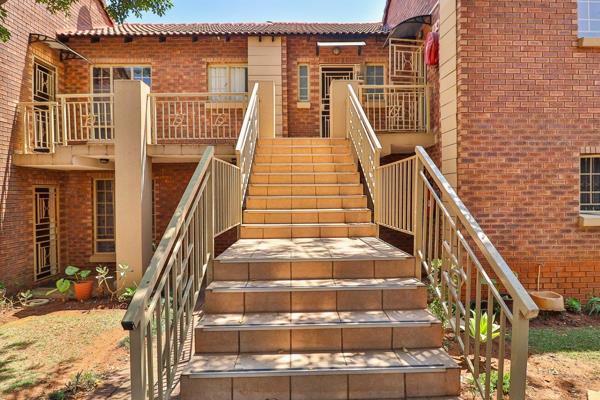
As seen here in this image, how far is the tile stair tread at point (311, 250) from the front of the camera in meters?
3.55

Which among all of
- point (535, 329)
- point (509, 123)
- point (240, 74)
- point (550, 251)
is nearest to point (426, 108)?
point (509, 123)

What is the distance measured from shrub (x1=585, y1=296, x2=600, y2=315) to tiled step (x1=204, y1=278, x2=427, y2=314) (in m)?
4.51

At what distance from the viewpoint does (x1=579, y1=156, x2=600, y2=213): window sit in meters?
6.20

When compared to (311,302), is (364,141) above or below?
above

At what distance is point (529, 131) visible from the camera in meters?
5.92

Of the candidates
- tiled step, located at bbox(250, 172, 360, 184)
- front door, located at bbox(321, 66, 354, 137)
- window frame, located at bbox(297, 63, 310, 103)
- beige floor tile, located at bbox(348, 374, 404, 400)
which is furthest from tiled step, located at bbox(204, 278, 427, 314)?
window frame, located at bbox(297, 63, 310, 103)

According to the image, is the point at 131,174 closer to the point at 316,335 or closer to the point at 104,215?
the point at 104,215

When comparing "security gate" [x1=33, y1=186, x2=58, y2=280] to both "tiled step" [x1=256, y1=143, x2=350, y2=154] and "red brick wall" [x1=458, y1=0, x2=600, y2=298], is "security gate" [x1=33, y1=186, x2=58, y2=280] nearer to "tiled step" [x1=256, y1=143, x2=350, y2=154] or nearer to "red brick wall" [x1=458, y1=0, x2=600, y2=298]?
"tiled step" [x1=256, y1=143, x2=350, y2=154]

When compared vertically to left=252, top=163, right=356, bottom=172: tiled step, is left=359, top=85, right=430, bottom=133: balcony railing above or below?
above

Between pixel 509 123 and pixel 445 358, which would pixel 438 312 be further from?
pixel 509 123

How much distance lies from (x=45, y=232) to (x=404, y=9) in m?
11.3

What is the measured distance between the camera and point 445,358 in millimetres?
2709

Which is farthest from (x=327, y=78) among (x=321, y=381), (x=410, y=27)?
(x=321, y=381)

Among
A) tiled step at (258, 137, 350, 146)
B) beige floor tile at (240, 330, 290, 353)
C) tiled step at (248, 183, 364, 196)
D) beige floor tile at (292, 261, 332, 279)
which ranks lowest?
beige floor tile at (240, 330, 290, 353)
